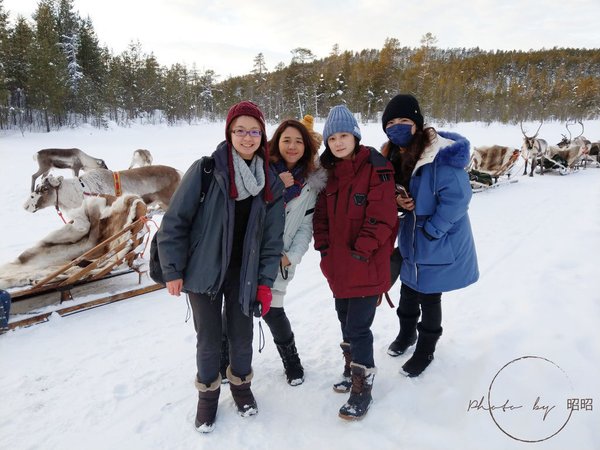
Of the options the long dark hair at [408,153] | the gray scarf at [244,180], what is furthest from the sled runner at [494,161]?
the gray scarf at [244,180]

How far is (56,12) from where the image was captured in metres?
33.1

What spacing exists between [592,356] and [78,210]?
17.7 ft

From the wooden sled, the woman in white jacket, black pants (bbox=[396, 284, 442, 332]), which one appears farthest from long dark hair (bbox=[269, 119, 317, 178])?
the wooden sled

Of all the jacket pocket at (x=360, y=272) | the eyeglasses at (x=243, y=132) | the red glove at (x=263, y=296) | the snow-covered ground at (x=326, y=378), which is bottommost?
the snow-covered ground at (x=326, y=378)

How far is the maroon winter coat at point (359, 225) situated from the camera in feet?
6.71

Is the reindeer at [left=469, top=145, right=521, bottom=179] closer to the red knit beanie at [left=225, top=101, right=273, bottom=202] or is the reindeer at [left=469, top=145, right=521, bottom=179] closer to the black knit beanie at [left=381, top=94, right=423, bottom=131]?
the black knit beanie at [left=381, top=94, right=423, bottom=131]

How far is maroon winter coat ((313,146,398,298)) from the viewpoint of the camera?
2.04 metres

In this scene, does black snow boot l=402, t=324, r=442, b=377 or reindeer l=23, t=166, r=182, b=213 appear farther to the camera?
reindeer l=23, t=166, r=182, b=213

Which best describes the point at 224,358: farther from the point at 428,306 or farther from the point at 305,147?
the point at 305,147

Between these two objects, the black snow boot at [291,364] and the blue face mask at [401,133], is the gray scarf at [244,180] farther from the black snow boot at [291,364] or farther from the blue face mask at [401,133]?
the black snow boot at [291,364]

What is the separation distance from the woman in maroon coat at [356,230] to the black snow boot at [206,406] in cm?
78

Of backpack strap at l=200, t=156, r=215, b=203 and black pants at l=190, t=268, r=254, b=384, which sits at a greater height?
backpack strap at l=200, t=156, r=215, b=203

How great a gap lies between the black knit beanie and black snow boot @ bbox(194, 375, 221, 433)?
6.48ft

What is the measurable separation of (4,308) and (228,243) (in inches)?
100
